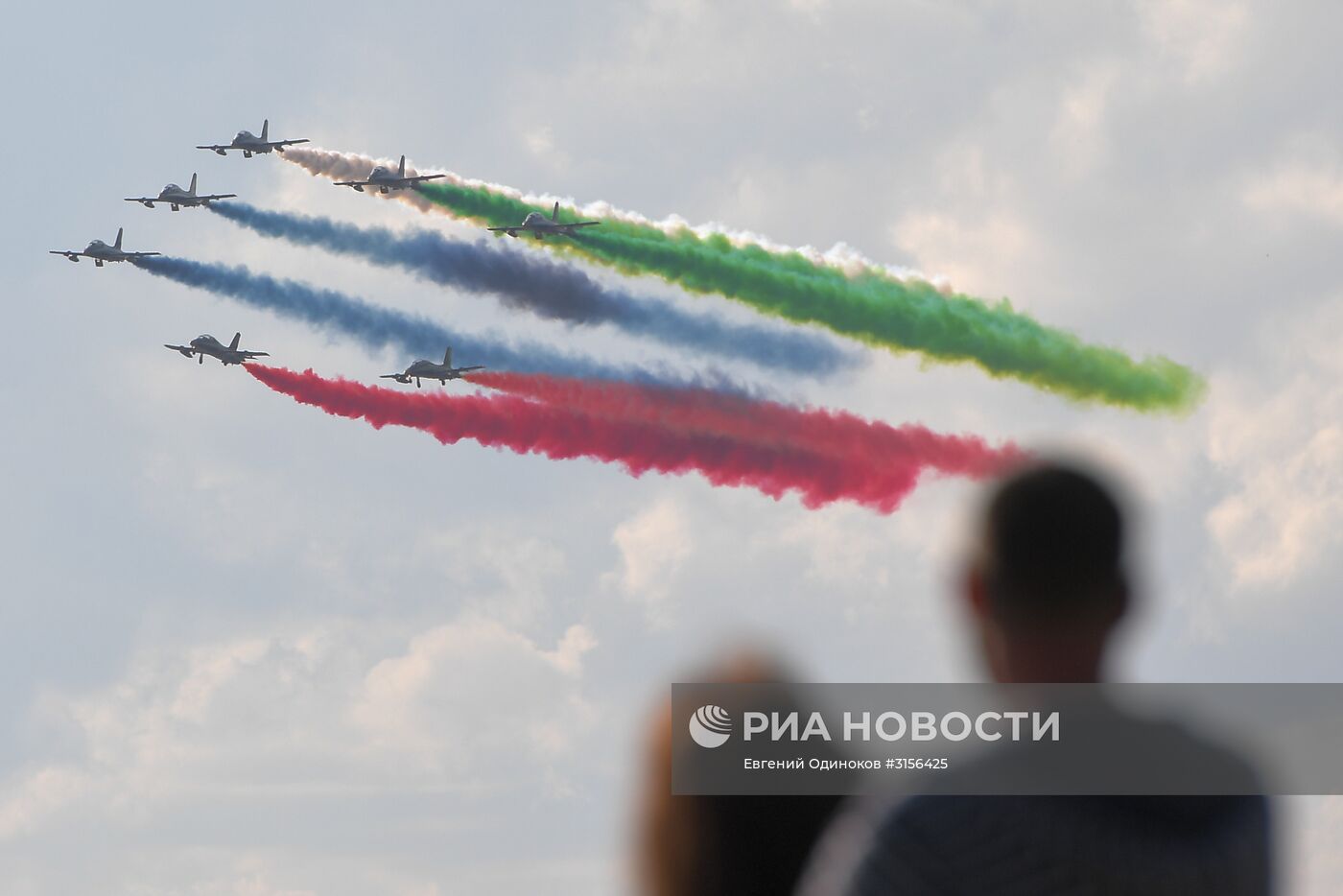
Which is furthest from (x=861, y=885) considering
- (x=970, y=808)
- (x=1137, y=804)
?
(x=1137, y=804)

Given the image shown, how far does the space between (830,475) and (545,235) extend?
3542 cm

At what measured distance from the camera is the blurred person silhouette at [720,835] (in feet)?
35.1

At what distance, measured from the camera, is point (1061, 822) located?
7250 millimetres

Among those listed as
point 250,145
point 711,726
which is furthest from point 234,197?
point 711,726

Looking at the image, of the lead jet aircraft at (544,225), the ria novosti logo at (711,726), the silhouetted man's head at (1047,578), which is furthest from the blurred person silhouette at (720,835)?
the lead jet aircraft at (544,225)

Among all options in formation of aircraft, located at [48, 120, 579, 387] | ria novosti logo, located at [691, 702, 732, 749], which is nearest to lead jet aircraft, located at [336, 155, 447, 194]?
formation of aircraft, located at [48, 120, 579, 387]

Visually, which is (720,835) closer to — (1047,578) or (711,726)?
(711,726)

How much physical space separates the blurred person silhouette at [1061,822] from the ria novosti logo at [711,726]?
17.6 feet

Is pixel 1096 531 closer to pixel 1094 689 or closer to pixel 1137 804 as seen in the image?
pixel 1094 689

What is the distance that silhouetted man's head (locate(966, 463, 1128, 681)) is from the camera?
762 cm

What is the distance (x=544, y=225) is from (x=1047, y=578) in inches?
4919

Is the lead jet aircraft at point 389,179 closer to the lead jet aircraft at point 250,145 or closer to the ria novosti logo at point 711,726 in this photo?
the lead jet aircraft at point 250,145

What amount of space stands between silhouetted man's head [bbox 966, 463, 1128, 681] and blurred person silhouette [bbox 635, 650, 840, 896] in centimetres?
314

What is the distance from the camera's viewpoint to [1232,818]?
24.1 ft
